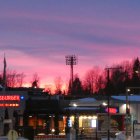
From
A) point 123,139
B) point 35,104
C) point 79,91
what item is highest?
point 79,91

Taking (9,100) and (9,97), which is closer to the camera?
(9,97)

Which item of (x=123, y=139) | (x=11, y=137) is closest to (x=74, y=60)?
(x=123, y=139)

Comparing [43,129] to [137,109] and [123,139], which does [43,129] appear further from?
Result: [123,139]

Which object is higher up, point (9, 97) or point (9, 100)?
point (9, 97)

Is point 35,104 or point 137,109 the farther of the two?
point 137,109

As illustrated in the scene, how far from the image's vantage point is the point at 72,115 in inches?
2990

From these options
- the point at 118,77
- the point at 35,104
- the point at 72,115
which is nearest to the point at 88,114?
the point at 72,115

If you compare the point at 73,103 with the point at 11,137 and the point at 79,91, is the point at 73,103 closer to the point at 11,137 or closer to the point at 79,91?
the point at 11,137

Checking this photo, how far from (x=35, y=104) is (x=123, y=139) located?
36167 mm

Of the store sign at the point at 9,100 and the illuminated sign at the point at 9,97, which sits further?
the store sign at the point at 9,100

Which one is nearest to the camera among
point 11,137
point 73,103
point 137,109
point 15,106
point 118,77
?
point 11,137

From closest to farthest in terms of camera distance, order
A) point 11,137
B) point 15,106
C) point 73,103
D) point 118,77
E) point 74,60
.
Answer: point 11,137, point 15,106, point 73,103, point 74,60, point 118,77

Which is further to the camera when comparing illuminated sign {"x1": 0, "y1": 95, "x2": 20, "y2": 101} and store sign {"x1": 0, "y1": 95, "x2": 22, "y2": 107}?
store sign {"x1": 0, "y1": 95, "x2": 22, "y2": 107}

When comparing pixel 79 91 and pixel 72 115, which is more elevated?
pixel 79 91
